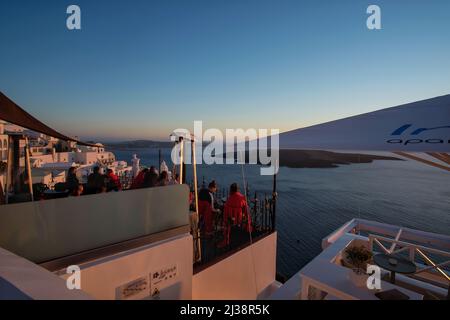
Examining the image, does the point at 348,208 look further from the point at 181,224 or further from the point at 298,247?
the point at 181,224

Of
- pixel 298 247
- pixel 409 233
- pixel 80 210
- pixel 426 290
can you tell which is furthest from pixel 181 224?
pixel 298 247

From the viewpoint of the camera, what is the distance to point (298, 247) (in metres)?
24.3

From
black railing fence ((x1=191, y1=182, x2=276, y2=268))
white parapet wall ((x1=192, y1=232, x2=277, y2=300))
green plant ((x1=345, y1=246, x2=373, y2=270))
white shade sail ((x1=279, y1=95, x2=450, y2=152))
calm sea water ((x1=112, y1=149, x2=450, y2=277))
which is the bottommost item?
calm sea water ((x1=112, y1=149, x2=450, y2=277))

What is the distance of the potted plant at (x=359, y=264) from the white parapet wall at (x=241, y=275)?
7.64ft

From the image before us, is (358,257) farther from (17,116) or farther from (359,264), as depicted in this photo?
(17,116)

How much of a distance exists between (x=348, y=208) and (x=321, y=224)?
7.96 m

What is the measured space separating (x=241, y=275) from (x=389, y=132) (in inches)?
162

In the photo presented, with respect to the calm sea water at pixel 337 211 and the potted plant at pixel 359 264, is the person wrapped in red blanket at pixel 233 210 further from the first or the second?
the calm sea water at pixel 337 211

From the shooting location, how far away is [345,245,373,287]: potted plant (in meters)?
3.04

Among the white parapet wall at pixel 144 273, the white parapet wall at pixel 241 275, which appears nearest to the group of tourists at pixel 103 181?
the white parapet wall at pixel 144 273

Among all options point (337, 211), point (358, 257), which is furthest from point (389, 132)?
point (337, 211)

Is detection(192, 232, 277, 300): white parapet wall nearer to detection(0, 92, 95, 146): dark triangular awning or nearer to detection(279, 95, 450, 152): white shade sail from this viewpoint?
detection(279, 95, 450, 152): white shade sail

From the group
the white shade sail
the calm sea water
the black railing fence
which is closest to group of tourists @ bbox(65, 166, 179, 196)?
the black railing fence

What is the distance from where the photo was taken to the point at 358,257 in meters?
3.10
